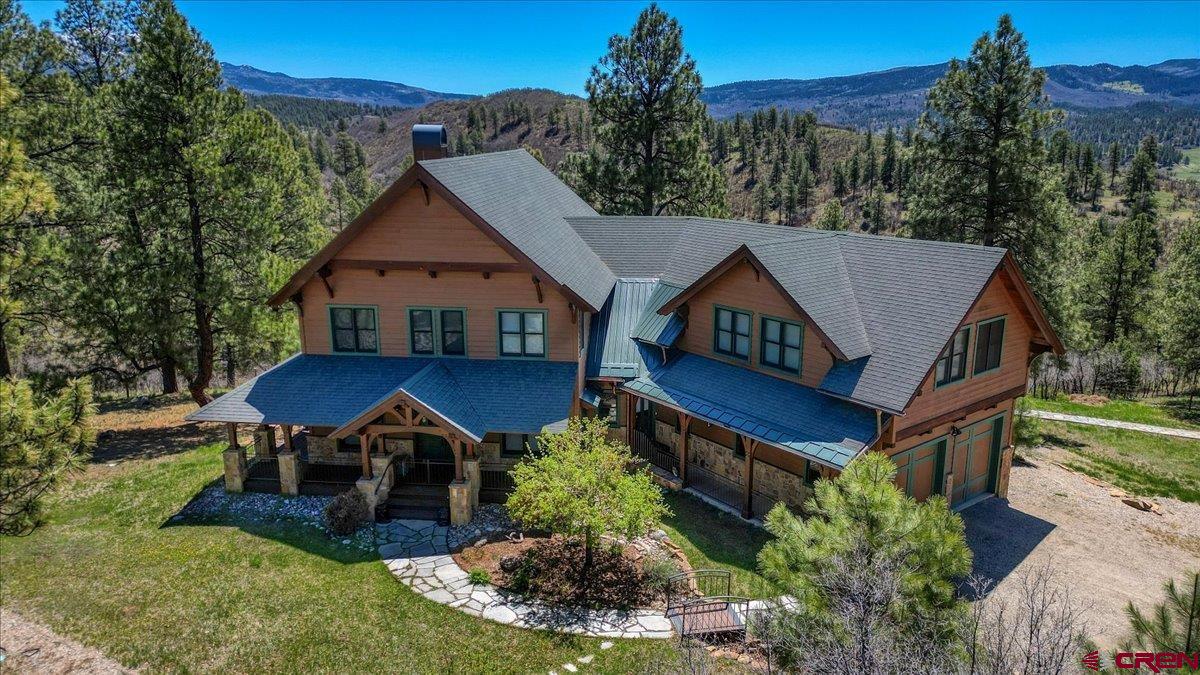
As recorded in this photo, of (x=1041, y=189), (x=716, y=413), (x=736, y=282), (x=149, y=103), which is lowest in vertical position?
(x=716, y=413)

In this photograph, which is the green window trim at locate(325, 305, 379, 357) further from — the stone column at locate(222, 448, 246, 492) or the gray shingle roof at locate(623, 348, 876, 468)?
the gray shingle roof at locate(623, 348, 876, 468)

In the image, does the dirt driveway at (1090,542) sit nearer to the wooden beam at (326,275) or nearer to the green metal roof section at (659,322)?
the green metal roof section at (659,322)

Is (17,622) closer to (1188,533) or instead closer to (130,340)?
(130,340)

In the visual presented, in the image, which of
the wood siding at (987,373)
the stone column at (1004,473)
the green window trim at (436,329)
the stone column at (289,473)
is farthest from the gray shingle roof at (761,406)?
the stone column at (289,473)

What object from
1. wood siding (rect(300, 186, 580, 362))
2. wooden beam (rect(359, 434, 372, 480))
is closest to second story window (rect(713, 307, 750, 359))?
wood siding (rect(300, 186, 580, 362))

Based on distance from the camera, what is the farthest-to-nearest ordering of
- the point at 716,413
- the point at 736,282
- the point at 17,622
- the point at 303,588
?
the point at 736,282, the point at 716,413, the point at 303,588, the point at 17,622

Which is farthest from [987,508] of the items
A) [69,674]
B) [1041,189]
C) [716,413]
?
[69,674]

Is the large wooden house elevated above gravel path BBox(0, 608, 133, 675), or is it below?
above

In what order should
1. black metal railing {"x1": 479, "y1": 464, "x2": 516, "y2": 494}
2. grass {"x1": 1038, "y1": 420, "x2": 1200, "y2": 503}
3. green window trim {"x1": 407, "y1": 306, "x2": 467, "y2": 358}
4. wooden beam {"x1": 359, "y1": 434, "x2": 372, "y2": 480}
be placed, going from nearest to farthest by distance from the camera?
1. wooden beam {"x1": 359, "y1": 434, "x2": 372, "y2": 480}
2. black metal railing {"x1": 479, "y1": 464, "x2": 516, "y2": 494}
3. green window trim {"x1": 407, "y1": 306, "x2": 467, "y2": 358}
4. grass {"x1": 1038, "y1": 420, "x2": 1200, "y2": 503}
